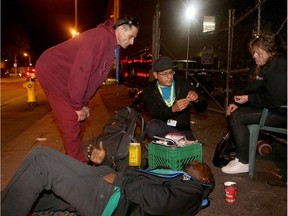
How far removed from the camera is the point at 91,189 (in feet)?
8.86

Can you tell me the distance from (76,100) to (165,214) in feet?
5.46

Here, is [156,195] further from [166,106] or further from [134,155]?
[166,106]

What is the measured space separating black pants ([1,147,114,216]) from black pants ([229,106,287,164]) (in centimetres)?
222

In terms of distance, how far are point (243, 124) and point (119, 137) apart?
157 centimetres

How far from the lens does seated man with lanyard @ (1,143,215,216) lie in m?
2.51

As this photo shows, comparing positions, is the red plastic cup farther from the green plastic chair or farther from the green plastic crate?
the green plastic chair

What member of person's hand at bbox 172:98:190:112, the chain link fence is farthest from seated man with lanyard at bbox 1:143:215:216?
the chain link fence

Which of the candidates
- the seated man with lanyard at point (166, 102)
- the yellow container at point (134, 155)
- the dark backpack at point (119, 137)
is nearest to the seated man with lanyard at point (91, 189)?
the yellow container at point (134, 155)

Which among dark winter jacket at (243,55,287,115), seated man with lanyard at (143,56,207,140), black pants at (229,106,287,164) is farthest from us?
seated man with lanyard at (143,56,207,140)

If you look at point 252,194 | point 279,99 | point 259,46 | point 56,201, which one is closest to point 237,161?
point 252,194

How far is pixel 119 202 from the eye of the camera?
2713 mm

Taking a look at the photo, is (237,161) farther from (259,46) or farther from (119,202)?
(119,202)

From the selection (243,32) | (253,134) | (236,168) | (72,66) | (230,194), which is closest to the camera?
(230,194)

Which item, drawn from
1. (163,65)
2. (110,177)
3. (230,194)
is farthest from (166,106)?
(110,177)
